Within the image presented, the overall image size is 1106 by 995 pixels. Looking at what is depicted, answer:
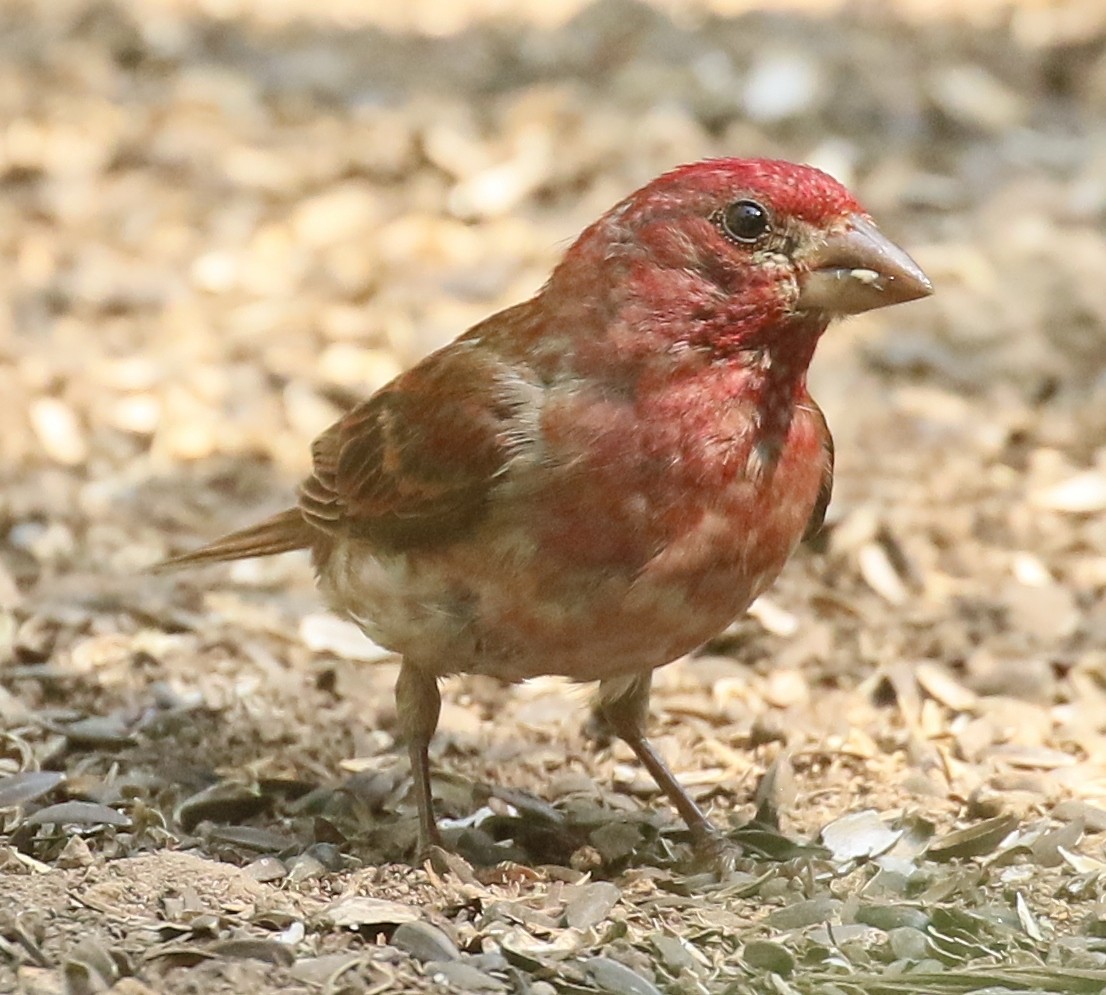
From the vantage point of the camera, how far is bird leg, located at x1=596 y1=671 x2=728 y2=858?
17.3ft

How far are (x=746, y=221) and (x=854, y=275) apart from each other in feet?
0.98

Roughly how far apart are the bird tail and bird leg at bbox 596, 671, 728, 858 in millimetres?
1172

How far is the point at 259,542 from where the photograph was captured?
6.11 metres

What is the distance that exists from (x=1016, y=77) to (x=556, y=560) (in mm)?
7294

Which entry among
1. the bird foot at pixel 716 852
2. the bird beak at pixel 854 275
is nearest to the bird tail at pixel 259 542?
the bird foot at pixel 716 852

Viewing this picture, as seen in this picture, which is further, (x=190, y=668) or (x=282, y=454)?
(x=282, y=454)

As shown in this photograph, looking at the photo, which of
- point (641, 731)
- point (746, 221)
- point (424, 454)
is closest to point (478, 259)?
point (641, 731)

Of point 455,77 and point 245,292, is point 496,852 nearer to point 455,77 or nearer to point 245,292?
point 245,292

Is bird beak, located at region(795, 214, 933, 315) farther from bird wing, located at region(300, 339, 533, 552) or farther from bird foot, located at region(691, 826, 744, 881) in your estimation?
bird foot, located at region(691, 826, 744, 881)

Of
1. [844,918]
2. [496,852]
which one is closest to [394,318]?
[496,852]

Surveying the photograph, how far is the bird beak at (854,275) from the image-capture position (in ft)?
15.2

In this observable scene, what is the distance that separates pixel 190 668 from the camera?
20.3ft

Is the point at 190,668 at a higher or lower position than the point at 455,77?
lower

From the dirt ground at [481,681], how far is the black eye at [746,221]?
162 centimetres
